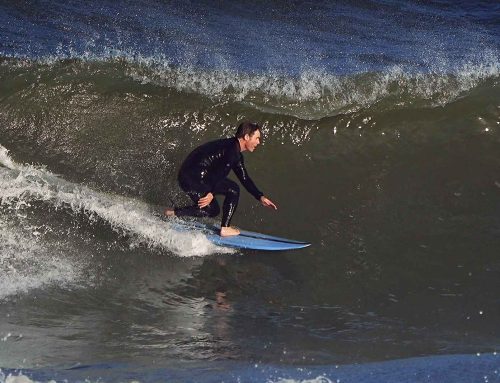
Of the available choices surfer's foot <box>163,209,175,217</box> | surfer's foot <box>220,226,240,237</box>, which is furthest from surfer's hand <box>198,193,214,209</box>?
surfer's foot <box>163,209,175,217</box>

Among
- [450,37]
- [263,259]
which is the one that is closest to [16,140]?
[263,259]

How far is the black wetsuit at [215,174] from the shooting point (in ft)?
26.8

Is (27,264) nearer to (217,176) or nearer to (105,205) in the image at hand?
(105,205)

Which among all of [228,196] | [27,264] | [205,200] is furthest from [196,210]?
[27,264]

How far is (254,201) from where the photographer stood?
912cm

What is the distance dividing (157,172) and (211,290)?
2.45m

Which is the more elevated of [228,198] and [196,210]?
[228,198]

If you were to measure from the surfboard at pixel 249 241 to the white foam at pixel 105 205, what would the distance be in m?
0.08

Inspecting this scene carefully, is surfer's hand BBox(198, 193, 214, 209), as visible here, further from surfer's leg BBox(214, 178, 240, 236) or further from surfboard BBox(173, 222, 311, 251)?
surfboard BBox(173, 222, 311, 251)

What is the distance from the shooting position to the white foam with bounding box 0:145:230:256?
823 centimetres

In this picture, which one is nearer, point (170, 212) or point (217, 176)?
point (217, 176)

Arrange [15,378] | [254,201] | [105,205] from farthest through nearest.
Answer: [254,201]
[105,205]
[15,378]

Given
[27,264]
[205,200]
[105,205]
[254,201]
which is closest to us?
[27,264]

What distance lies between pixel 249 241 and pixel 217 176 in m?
0.73
